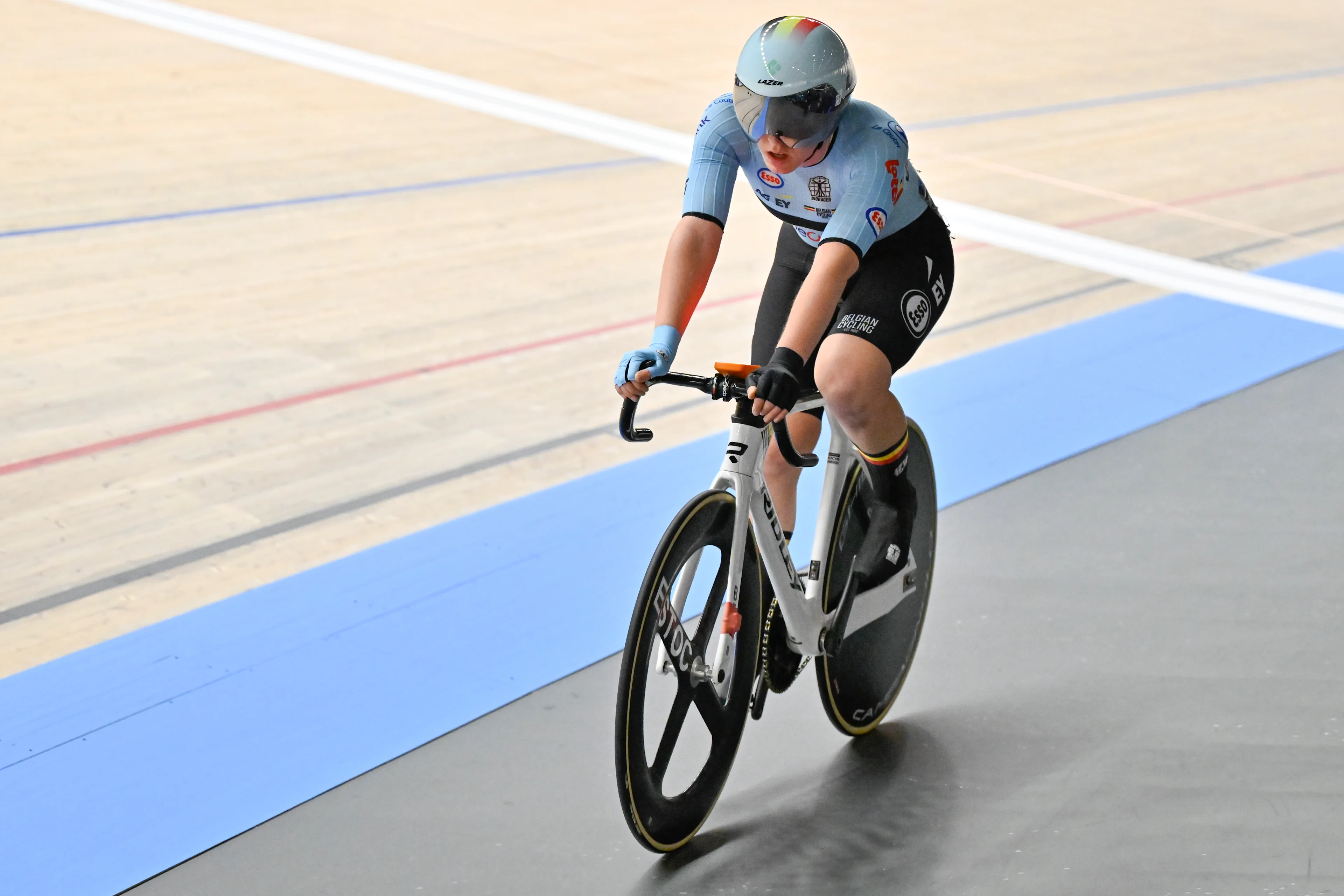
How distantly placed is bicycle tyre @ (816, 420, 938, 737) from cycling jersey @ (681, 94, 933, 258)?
48 cm

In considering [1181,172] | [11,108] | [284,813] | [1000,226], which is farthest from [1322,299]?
[11,108]

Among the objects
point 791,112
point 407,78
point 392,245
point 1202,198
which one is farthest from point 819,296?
point 407,78

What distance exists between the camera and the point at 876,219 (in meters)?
2.25

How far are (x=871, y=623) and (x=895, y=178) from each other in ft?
2.90

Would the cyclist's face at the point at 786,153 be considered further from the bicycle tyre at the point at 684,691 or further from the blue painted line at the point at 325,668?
the blue painted line at the point at 325,668

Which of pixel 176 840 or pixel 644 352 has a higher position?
pixel 644 352

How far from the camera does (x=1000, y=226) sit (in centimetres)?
658

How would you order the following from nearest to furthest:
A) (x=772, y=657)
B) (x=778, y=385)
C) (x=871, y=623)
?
1. (x=778, y=385)
2. (x=772, y=657)
3. (x=871, y=623)

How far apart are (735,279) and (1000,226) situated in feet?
5.31

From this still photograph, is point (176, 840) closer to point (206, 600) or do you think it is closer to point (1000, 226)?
point (206, 600)

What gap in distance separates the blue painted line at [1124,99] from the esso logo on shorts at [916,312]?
613cm

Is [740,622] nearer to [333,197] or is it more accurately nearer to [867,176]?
[867,176]

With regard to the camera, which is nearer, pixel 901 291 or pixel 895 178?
pixel 895 178

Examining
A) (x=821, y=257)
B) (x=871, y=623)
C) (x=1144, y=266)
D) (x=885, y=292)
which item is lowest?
(x=1144, y=266)
